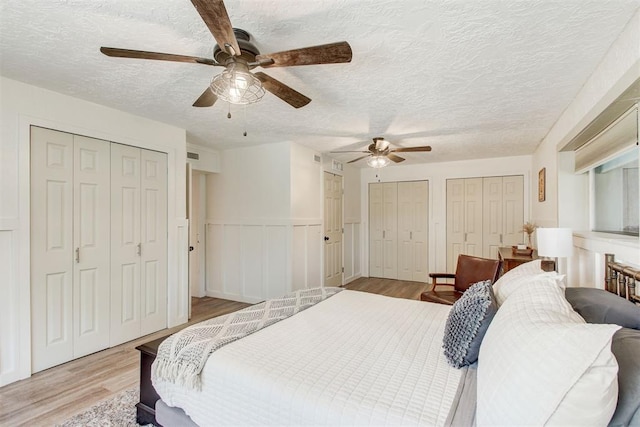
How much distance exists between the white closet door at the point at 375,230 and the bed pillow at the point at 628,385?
531 centimetres

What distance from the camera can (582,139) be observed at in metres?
2.56

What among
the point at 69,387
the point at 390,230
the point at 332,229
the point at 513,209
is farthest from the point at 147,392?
the point at 513,209

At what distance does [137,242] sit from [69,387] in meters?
1.35

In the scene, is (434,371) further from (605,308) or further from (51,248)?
(51,248)

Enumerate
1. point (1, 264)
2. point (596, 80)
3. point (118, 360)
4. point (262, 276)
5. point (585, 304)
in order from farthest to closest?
point (262, 276) < point (118, 360) < point (1, 264) < point (596, 80) < point (585, 304)

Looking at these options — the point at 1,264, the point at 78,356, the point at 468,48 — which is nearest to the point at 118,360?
the point at 78,356

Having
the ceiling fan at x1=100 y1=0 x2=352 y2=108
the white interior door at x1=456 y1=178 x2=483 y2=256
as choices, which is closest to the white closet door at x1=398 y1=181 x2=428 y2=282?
the white interior door at x1=456 y1=178 x2=483 y2=256

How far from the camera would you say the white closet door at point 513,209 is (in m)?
5.07

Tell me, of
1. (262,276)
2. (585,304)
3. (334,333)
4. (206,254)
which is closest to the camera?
(585,304)

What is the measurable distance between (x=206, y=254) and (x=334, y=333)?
3.62 m

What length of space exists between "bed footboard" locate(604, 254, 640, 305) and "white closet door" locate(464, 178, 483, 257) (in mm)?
3796

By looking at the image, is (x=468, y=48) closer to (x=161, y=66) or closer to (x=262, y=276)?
(x=161, y=66)

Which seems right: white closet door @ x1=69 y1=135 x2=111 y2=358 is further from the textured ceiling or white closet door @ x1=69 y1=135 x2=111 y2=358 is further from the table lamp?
the table lamp

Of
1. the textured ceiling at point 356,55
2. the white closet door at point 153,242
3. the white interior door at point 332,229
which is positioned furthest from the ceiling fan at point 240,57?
the white interior door at point 332,229
